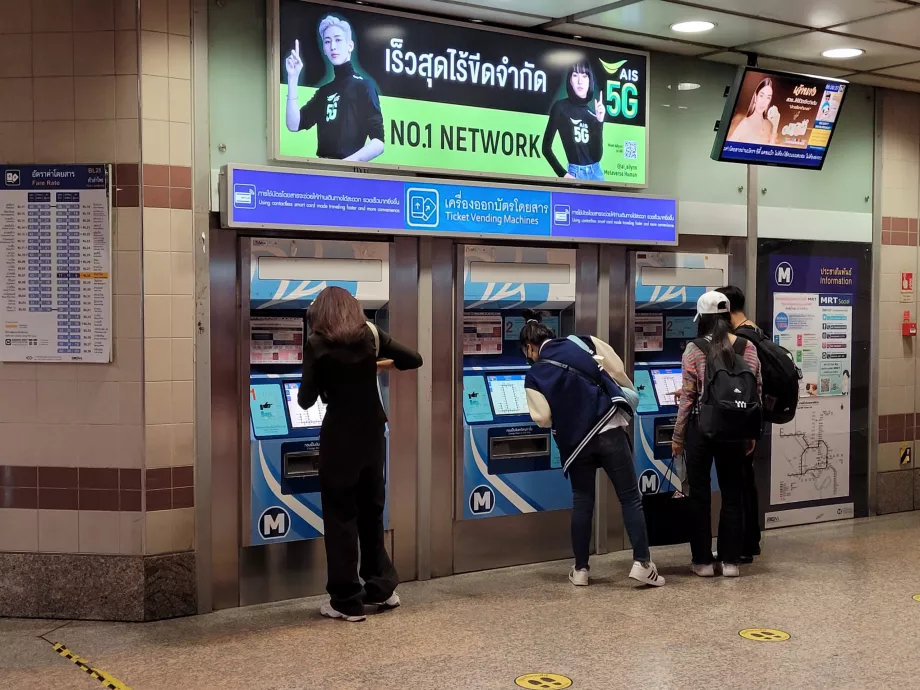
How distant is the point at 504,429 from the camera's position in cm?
577

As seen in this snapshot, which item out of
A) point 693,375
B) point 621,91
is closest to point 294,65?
point 621,91

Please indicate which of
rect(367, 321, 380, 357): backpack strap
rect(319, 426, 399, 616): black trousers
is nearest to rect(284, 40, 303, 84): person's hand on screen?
rect(367, 321, 380, 357): backpack strap

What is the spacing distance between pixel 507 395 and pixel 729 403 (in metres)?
1.21

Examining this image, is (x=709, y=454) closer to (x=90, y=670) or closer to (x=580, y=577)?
(x=580, y=577)

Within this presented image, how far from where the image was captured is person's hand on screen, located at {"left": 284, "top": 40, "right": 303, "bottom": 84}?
16.4 feet

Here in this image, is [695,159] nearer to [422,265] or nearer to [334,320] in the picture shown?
[422,265]

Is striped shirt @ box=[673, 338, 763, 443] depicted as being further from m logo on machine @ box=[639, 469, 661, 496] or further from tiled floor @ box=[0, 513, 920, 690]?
tiled floor @ box=[0, 513, 920, 690]

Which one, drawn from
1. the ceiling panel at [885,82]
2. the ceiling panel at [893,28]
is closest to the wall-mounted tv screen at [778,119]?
the ceiling panel at [893,28]

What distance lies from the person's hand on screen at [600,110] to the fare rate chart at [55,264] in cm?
272

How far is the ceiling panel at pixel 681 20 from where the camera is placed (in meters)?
5.40

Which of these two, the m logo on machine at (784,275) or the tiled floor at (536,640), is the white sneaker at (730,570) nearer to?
the tiled floor at (536,640)

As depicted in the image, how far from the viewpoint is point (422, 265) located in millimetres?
5473

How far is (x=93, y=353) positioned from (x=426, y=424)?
5.62 feet

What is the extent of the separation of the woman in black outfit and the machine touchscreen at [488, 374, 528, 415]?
1.09m
